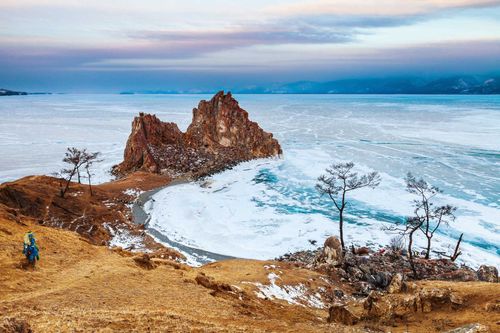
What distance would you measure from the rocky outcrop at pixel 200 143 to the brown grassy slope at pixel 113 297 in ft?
162

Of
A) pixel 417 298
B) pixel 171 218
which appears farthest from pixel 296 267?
pixel 171 218

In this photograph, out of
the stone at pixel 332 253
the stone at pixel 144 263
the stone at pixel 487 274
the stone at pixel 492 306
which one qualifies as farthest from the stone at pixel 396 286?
the stone at pixel 144 263

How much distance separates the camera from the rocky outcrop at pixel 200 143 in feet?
258

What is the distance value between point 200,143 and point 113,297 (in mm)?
73571

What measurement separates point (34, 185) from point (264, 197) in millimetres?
30287

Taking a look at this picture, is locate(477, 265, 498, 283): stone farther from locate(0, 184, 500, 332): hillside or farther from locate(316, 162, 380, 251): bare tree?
locate(316, 162, 380, 251): bare tree

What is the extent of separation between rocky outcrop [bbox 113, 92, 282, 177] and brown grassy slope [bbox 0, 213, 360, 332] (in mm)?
49411

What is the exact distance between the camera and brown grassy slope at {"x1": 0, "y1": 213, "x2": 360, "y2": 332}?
15.6 m

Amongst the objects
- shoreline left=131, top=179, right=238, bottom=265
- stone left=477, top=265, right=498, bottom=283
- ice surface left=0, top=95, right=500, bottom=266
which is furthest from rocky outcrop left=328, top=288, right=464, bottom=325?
ice surface left=0, top=95, right=500, bottom=266

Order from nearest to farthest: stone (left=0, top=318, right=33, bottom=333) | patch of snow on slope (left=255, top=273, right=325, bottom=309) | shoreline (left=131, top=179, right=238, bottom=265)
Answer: stone (left=0, top=318, right=33, bottom=333) < patch of snow on slope (left=255, top=273, right=325, bottom=309) < shoreline (left=131, top=179, right=238, bottom=265)

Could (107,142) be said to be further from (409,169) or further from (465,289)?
(465,289)

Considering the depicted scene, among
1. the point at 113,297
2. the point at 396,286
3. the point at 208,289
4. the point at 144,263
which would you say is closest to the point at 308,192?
the point at 396,286

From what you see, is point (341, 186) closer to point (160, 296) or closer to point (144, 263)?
point (144, 263)

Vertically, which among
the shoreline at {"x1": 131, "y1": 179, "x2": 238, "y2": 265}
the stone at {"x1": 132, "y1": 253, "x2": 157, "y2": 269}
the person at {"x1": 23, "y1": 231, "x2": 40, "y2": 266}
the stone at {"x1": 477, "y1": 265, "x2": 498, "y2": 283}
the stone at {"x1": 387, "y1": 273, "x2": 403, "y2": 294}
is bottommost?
the shoreline at {"x1": 131, "y1": 179, "x2": 238, "y2": 265}
